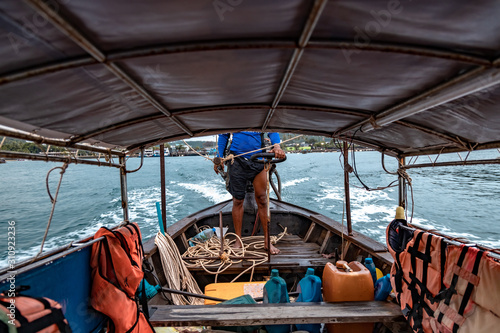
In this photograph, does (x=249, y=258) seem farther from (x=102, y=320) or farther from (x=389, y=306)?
(x=102, y=320)

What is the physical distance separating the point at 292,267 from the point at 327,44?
113 inches

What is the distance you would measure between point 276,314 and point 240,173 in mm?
2382

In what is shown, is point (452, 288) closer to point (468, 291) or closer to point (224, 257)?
point (468, 291)

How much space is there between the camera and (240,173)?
13.7 ft

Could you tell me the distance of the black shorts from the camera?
4156 mm

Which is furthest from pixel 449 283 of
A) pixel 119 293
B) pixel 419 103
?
pixel 119 293

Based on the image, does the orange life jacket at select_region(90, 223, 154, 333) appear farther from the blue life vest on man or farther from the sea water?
the sea water

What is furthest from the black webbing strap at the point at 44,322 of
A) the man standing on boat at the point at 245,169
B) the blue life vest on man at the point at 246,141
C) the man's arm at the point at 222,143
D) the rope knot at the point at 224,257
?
the man's arm at the point at 222,143

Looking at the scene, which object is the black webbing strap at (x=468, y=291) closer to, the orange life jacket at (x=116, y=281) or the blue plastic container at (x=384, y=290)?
the blue plastic container at (x=384, y=290)

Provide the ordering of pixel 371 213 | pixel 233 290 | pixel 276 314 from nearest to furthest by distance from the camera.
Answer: pixel 276 314 < pixel 233 290 < pixel 371 213

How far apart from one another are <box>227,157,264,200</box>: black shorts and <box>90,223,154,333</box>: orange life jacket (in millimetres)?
2346

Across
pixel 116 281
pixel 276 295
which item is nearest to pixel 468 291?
pixel 276 295

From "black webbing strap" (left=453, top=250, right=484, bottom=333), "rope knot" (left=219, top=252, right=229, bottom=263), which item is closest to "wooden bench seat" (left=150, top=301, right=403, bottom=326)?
"black webbing strap" (left=453, top=250, right=484, bottom=333)

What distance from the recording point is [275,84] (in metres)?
1.78
